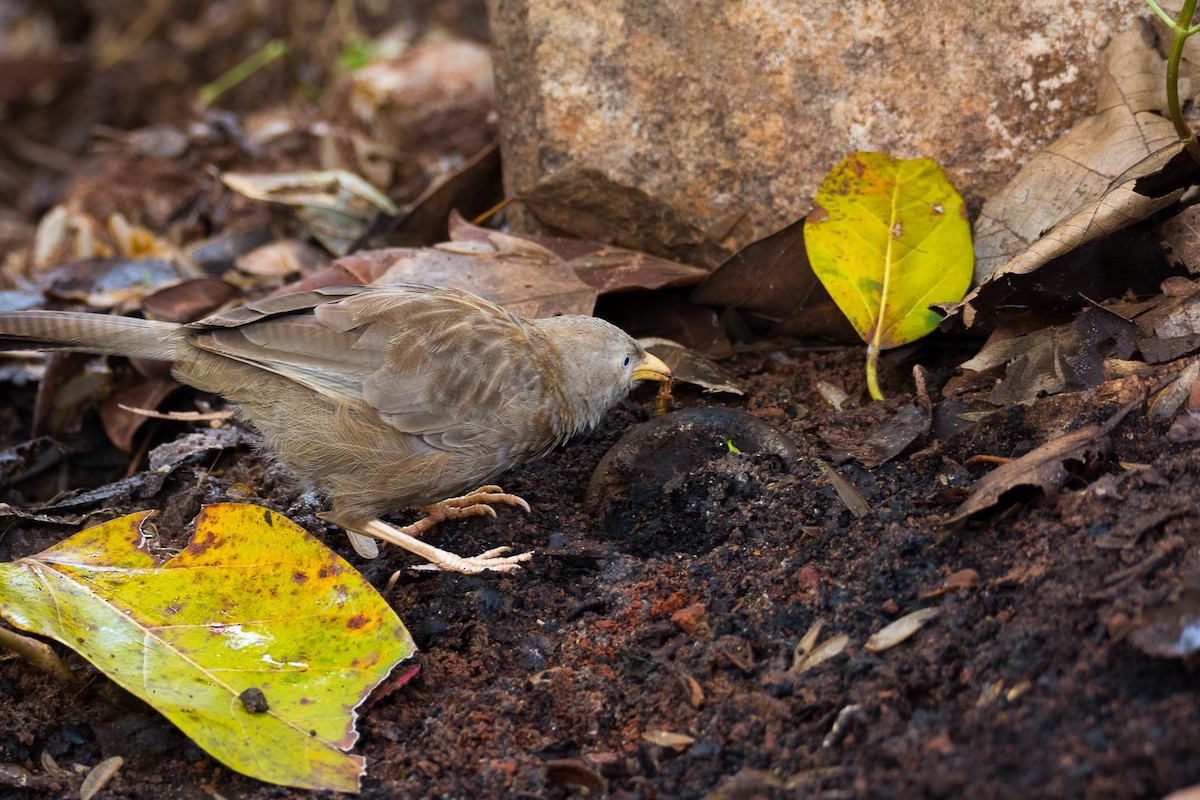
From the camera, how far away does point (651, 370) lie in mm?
4430

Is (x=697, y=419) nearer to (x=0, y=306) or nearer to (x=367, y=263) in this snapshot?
(x=367, y=263)

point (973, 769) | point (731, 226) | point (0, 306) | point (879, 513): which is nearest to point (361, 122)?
point (0, 306)

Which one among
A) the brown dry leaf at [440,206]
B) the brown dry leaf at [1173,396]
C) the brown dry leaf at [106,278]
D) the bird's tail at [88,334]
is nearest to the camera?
the brown dry leaf at [1173,396]

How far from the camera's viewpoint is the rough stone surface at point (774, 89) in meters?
4.38

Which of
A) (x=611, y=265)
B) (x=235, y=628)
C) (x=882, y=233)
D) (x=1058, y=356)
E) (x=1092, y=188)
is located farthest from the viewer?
(x=611, y=265)

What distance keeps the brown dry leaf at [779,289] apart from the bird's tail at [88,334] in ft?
6.67

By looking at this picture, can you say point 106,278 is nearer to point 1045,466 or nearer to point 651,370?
point 651,370

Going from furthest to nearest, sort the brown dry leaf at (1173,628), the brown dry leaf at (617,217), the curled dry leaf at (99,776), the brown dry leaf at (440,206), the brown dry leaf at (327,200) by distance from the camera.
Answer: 1. the brown dry leaf at (327,200)
2. the brown dry leaf at (440,206)
3. the brown dry leaf at (617,217)
4. the curled dry leaf at (99,776)
5. the brown dry leaf at (1173,628)

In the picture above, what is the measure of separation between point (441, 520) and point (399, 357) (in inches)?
24.8

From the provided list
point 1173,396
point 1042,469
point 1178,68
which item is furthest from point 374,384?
point 1178,68

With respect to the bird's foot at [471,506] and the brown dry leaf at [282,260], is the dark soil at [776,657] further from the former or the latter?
the brown dry leaf at [282,260]

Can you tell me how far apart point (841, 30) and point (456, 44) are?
151 inches

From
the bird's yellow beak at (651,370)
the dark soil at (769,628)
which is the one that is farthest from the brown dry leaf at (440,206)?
the bird's yellow beak at (651,370)

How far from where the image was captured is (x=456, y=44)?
25.5 ft
